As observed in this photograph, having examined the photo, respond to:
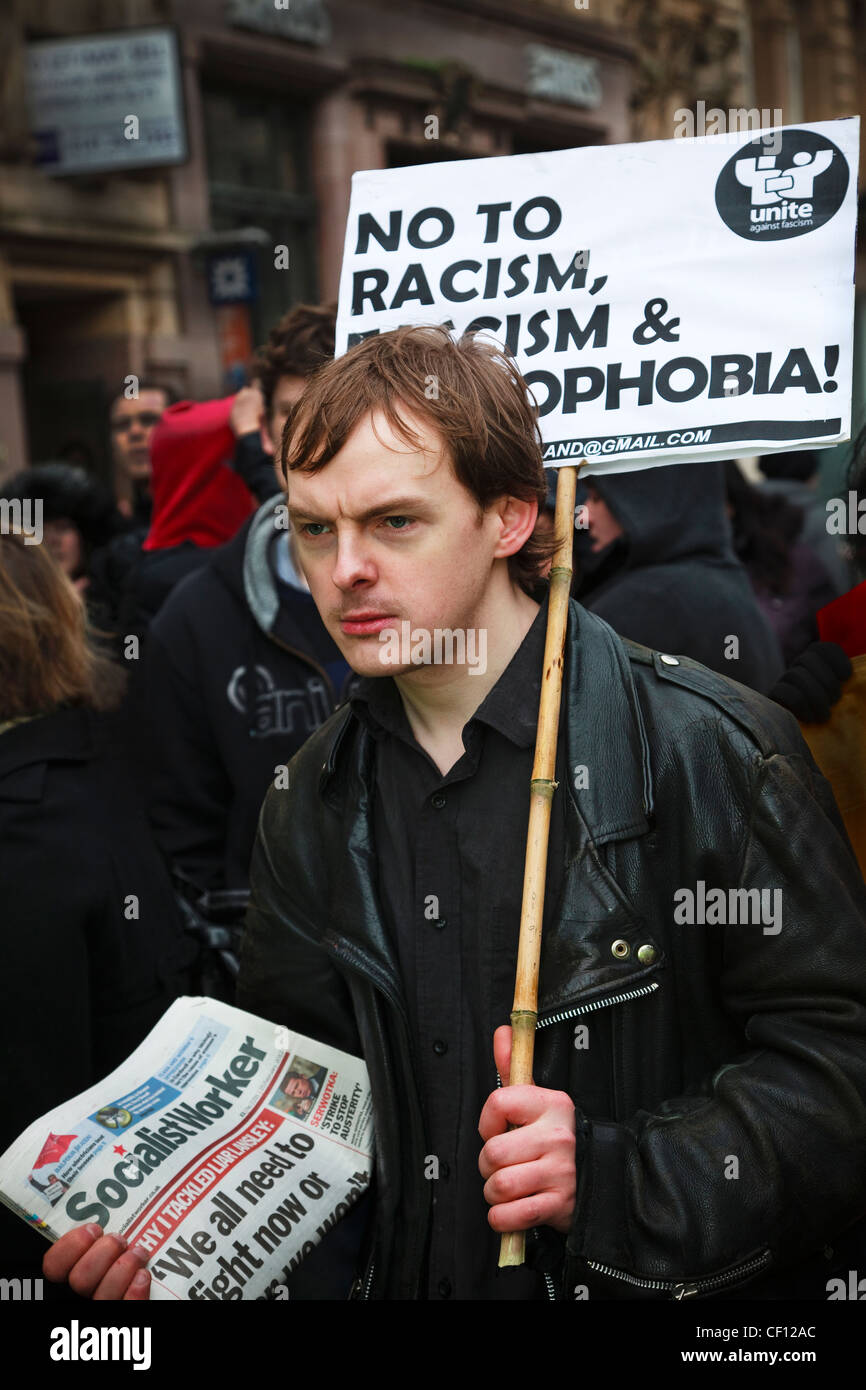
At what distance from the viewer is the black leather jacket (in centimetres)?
176

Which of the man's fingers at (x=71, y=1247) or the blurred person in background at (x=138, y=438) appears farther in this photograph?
the blurred person in background at (x=138, y=438)

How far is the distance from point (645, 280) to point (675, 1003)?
1.20 meters

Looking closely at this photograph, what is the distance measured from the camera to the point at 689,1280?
1.77 m

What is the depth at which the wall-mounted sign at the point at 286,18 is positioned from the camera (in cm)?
1213

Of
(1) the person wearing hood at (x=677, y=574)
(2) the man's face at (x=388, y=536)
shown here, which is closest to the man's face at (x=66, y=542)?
(1) the person wearing hood at (x=677, y=574)

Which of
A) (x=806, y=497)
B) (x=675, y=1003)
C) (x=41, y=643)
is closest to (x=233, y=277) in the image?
(x=806, y=497)

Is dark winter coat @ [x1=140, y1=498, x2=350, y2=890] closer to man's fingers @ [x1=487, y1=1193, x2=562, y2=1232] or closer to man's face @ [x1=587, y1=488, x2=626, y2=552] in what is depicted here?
man's face @ [x1=587, y1=488, x2=626, y2=552]

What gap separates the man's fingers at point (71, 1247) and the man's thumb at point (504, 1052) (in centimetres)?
66

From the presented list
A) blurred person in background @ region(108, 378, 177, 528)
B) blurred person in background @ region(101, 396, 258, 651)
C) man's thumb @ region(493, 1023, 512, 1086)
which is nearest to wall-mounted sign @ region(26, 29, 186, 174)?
blurred person in background @ region(108, 378, 177, 528)

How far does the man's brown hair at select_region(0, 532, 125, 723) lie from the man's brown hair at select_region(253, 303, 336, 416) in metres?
0.94

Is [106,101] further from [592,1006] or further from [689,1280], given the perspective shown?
[689,1280]

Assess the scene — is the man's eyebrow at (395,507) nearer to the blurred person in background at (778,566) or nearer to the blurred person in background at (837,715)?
the blurred person in background at (837,715)

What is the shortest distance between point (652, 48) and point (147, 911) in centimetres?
1707

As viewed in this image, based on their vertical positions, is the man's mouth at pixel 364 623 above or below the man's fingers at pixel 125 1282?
above
